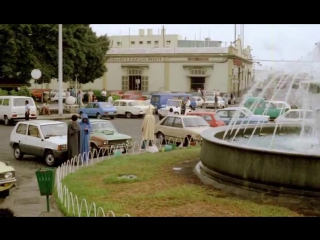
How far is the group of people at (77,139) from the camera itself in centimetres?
1280

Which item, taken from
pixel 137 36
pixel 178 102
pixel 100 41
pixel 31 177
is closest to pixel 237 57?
pixel 100 41

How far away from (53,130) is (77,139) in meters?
1.98

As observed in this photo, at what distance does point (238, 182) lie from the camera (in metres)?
8.54

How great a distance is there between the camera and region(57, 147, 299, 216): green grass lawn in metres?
7.57

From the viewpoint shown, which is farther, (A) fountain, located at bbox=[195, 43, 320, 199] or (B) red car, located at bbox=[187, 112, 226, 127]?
(B) red car, located at bbox=[187, 112, 226, 127]

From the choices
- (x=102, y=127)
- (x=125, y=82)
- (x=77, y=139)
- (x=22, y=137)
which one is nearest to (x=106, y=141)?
(x=102, y=127)

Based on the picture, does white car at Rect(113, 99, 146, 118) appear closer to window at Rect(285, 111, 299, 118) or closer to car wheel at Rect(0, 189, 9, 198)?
window at Rect(285, 111, 299, 118)

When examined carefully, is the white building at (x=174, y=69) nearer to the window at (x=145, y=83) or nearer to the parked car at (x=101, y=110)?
the window at (x=145, y=83)

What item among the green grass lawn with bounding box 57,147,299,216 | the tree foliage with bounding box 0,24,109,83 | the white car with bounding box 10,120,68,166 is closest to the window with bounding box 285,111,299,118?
the green grass lawn with bounding box 57,147,299,216

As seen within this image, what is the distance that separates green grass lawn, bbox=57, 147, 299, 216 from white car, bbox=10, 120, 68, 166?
6.61 ft

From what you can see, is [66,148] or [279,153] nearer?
[279,153]

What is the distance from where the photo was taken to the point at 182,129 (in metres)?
16.8

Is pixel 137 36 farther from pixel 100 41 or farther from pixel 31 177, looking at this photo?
pixel 31 177
